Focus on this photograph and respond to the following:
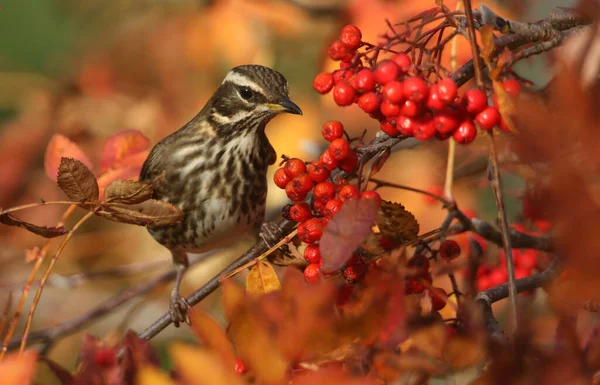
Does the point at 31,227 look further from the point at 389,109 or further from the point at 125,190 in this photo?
the point at 389,109

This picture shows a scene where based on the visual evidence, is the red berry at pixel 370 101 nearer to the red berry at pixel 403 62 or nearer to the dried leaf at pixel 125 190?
the red berry at pixel 403 62

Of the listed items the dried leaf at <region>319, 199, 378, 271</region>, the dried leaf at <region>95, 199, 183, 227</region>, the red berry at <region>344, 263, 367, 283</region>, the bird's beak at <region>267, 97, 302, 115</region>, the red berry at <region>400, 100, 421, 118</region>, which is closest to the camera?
the dried leaf at <region>319, 199, 378, 271</region>

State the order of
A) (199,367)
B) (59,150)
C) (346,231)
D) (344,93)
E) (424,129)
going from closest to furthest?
(199,367)
(346,231)
(424,129)
(344,93)
(59,150)

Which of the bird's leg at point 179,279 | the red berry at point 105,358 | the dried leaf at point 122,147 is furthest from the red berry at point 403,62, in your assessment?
the bird's leg at point 179,279

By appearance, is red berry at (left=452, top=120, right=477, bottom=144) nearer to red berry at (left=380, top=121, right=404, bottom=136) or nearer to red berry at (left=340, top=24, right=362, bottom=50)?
red berry at (left=380, top=121, right=404, bottom=136)

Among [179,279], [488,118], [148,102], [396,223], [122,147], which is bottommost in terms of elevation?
[179,279]

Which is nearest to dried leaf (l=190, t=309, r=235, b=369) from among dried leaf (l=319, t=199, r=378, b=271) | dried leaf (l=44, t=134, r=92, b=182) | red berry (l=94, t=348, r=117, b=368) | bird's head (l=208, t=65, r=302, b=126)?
dried leaf (l=319, t=199, r=378, b=271)

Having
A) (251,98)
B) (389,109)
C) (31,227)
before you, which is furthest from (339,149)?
(251,98)
